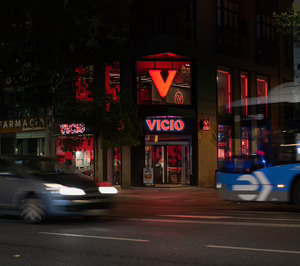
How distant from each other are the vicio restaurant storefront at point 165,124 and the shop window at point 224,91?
2.50 m

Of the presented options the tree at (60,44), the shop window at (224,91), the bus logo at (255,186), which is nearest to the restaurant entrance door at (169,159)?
the shop window at (224,91)

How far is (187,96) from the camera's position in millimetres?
29984

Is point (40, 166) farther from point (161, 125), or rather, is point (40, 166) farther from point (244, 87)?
point (244, 87)

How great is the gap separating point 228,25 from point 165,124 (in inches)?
296

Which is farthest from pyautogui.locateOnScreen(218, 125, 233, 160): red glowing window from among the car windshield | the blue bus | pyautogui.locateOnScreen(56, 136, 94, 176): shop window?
the car windshield

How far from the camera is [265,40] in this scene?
115 ft

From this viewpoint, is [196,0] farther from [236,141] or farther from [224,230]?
[224,230]

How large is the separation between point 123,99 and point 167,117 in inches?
167

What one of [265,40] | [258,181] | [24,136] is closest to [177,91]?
[265,40]

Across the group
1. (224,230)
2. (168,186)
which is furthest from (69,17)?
(224,230)

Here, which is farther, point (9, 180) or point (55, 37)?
point (55, 37)

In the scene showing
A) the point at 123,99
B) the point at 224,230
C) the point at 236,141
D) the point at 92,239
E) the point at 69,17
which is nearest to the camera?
the point at 92,239

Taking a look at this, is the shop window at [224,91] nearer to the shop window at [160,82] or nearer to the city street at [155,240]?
the shop window at [160,82]

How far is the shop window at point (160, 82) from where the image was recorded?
29.2 m
